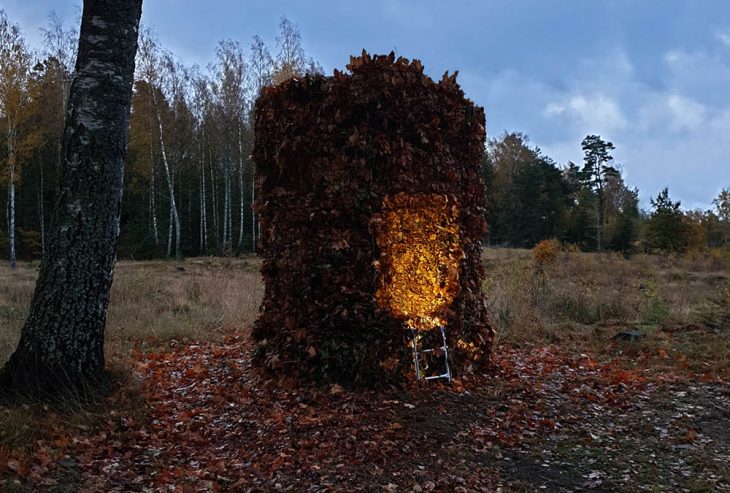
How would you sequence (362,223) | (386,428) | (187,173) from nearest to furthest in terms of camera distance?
(386,428), (362,223), (187,173)

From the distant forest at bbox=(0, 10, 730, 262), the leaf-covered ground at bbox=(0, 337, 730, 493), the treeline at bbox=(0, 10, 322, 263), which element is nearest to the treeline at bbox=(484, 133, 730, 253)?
the distant forest at bbox=(0, 10, 730, 262)

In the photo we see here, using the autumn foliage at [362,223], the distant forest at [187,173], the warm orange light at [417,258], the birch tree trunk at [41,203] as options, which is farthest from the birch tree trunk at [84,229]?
the birch tree trunk at [41,203]

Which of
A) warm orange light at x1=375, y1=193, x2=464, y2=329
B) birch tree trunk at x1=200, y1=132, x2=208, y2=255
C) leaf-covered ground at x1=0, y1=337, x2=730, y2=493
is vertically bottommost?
leaf-covered ground at x1=0, y1=337, x2=730, y2=493

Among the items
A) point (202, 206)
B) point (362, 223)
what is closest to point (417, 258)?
point (362, 223)

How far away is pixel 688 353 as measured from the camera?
801 cm

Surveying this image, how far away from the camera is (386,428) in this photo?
453cm

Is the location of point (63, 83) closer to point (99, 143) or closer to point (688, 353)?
point (99, 143)

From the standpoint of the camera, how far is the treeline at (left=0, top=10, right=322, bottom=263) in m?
22.3

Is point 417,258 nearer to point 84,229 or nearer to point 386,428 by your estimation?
point 386,428

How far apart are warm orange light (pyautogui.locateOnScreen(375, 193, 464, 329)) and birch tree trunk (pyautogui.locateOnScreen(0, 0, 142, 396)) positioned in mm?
2727

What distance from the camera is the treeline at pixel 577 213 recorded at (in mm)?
27388

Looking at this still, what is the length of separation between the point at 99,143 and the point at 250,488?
337cm

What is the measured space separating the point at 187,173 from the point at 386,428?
3247 centimetres

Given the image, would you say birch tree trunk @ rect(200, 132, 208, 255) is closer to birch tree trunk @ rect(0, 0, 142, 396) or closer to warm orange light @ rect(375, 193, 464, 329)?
birch tree trunk @ rect(0, 0, 142, 396)
